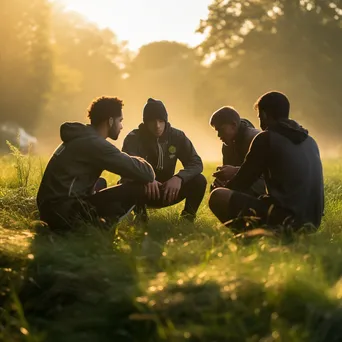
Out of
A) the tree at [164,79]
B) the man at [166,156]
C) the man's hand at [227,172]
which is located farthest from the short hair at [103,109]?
the tree at [164,79]

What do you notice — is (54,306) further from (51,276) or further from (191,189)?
(191,189)

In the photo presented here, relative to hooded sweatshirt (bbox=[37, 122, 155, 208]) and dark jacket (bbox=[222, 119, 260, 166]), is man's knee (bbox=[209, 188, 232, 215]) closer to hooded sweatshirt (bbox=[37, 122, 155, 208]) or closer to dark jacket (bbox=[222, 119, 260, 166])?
hooded sweatshirt (bbox=[37, 122, 155, 208])

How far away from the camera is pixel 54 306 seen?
398 centimetres

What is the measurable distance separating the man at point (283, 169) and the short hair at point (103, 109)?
1.38 m

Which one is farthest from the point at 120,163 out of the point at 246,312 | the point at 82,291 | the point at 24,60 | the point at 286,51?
the point at 286,51

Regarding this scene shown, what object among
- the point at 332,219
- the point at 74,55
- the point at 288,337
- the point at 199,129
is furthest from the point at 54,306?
the point at 74,55

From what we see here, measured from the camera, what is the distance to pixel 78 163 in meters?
5.82

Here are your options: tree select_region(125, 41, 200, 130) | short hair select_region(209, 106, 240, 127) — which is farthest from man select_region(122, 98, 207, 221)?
tree select_region(125, 41, 200, 130)

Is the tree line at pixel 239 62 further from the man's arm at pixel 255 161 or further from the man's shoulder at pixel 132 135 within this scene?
the man's arm at pixel 255 161

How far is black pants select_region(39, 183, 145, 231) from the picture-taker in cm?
577

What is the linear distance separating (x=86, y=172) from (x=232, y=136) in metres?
1.61

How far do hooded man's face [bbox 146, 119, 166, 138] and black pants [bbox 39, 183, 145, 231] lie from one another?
1084 millimetres

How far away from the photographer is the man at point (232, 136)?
6402 mm

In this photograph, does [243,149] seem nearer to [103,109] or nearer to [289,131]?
[289,131]
